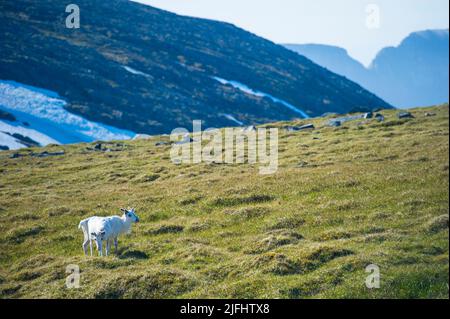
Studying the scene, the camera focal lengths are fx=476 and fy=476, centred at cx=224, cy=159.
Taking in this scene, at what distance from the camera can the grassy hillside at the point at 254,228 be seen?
56.4 ft

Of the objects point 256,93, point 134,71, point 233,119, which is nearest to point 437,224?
point 233,119

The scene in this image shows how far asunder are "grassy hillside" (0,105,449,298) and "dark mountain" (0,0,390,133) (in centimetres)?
7704

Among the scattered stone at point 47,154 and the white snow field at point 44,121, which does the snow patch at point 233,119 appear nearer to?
the white snow field at point 44,121

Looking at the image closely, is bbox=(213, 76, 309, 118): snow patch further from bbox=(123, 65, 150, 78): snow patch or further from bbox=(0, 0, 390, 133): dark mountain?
bbox=(123, 65, 150, 78): snow patch

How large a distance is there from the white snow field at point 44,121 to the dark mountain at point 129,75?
4231 mm

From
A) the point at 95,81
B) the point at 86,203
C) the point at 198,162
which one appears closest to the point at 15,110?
the point at 95,81

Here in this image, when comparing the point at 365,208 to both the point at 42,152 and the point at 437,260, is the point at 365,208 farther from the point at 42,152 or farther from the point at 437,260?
the point at 42,152

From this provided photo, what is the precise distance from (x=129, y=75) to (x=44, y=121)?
54.4 m

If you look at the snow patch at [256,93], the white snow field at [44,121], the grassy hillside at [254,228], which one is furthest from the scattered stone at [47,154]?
the snow patch at [256,93]

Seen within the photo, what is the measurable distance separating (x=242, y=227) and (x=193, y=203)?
257 inches

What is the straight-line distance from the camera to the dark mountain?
129625 millimetres

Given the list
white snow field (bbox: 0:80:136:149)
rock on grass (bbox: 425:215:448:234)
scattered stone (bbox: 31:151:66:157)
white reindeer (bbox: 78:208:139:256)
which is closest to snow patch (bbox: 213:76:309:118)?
white snow field (bbox: 0:80:136:149)

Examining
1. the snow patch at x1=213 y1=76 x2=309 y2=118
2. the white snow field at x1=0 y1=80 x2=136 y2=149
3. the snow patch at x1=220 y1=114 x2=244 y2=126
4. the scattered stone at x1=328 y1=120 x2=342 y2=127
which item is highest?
the snow patch at x1=213 y1=76 x2=309 y2=118

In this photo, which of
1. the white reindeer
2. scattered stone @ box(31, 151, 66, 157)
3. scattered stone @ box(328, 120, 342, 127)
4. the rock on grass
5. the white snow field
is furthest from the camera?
the white snow field
